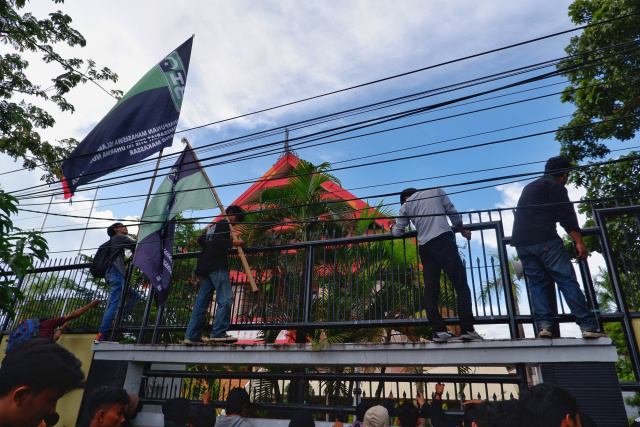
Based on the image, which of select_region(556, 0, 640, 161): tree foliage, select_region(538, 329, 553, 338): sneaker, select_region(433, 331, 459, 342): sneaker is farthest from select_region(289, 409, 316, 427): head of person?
select_region(556, 0, 640, 161): tree foliage

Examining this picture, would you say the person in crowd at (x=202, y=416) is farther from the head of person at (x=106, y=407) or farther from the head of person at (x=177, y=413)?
the head of person at (x=106, y=407)

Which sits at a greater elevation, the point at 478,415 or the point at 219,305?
the point at 219,305

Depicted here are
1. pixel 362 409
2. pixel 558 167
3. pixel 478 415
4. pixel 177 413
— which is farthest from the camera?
pixel 558 167

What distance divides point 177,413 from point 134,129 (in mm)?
5182

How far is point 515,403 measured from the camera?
247cm

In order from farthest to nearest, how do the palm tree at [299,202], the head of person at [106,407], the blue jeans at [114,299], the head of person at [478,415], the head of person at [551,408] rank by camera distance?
the palm tree at [299,202]
the blue jeans at [114,299]
the head of person at [478,415]
the head of person at [106,407]
the head of person at [551,408]

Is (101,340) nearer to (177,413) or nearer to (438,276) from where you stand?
(177,413)

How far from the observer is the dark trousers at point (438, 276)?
4.26 meters

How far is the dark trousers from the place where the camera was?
14.0 ft

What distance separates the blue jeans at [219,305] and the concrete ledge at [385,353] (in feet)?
0.77

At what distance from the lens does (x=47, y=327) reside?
6172 mm

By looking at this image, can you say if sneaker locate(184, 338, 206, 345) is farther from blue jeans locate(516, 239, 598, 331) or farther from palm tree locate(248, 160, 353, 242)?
blue jeans locate(516, 239, 598, 331)

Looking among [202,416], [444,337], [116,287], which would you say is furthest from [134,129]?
[444,337]

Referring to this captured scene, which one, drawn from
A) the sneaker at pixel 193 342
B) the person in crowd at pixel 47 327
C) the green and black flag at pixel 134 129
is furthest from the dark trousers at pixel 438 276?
the person in crowd at pixel 47 327
